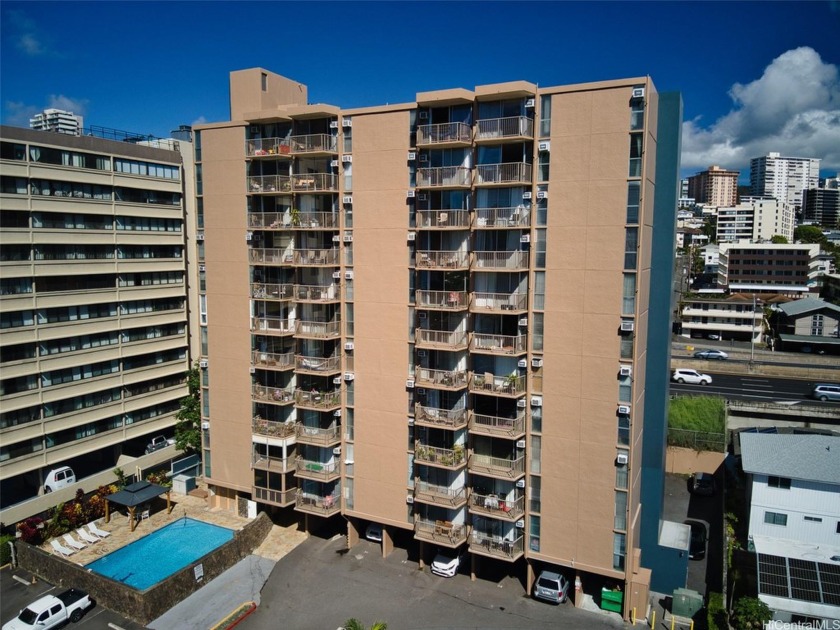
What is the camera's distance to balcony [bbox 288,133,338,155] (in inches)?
1078

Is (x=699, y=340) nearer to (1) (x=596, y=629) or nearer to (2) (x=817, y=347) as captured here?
(2) (x=817, y=347)

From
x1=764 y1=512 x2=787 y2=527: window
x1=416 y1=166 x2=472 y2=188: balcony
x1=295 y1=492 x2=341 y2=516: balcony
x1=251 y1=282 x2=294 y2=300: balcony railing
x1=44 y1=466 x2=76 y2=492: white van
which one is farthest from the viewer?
x1=44 y1=466 x2=76 y2=492: white van

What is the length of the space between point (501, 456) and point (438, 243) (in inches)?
381

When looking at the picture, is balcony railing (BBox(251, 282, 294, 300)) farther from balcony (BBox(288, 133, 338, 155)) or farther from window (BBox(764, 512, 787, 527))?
→ window (BBox(764, 512, 787, 527))

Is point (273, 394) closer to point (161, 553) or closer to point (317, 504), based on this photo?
point (317, 504)

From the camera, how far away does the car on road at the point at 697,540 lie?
29362mm

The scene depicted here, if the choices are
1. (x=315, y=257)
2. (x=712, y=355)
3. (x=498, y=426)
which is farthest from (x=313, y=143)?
(x=712, y=355)

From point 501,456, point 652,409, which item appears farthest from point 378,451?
point 652,409

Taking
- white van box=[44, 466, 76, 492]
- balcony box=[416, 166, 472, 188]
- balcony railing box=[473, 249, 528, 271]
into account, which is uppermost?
balcony box=[416, 166, 472, 188]

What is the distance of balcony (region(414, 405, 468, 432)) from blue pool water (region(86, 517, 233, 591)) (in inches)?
476

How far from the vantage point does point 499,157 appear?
2442 centimetres

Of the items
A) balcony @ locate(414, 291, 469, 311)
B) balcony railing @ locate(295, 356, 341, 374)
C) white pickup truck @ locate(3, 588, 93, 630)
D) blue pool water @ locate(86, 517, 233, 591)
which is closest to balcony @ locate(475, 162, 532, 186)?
balcony @ locate(414, 291, 469, 311)

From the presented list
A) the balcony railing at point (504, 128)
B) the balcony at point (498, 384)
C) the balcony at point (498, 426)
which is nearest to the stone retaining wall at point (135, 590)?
the balcony at point (498, 426)

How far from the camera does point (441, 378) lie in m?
25.9
